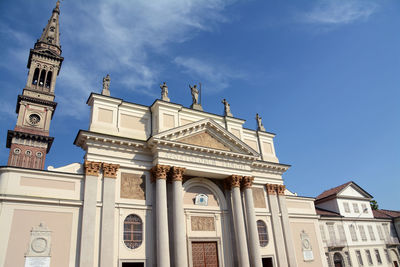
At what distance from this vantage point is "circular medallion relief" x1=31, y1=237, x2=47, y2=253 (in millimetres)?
14352

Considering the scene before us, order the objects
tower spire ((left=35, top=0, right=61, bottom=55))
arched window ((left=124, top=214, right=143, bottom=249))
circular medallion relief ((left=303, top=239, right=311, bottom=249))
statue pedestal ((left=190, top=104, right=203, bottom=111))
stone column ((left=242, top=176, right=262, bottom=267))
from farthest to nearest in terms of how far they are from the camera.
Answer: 1. tower spire ((left=35, top=0, right=61, bottom=55))
2. statue pedestal ((left=190, top=104, right=203, bottom=111))
3. circular medallion relief ((left=303, top=239, right=311, bottom=249))
4. stone column ((left=242, top=176, right=262, bottom=267))
5. arched window ((left=124, top=214, right=143, bottom=249))

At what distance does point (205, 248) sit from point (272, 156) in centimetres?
1066

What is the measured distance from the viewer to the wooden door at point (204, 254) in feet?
61.9


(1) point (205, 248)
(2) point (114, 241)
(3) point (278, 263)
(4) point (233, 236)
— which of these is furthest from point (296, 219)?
(2) point (114, 241)

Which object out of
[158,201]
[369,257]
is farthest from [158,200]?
[369,257]

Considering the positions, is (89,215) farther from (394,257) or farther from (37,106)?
(394,257)

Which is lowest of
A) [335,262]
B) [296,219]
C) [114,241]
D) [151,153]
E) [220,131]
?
[335,262]

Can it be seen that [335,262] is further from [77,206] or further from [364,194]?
[77,206]

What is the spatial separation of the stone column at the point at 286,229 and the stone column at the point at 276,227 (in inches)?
14.5

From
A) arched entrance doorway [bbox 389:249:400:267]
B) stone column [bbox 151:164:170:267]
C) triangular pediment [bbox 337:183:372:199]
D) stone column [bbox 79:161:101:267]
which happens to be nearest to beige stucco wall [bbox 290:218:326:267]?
stone column [bbox 151:164:170:267]

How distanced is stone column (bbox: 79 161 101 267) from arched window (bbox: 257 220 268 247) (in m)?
12.3

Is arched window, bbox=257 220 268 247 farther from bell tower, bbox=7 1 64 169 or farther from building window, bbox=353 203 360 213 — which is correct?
bell tower, bbox=7 1 64 169

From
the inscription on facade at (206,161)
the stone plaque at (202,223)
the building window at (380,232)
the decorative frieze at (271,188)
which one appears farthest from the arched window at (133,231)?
the building window at (380,232)

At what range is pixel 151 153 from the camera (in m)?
19.6
